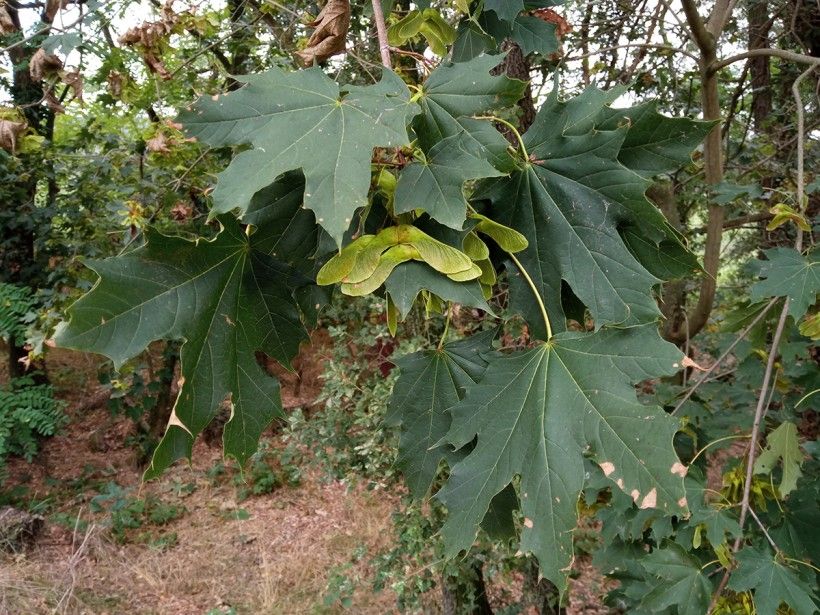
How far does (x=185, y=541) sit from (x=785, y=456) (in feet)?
14.7

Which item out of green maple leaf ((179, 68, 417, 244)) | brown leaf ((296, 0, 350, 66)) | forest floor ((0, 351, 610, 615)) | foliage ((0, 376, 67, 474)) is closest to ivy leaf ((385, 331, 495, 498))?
green maple leaf ((179, 68, 417, 244))

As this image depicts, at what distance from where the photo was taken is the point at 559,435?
98 cm

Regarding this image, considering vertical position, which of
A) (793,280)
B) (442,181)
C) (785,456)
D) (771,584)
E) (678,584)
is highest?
(442,181)

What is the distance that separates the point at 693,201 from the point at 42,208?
15.5 feet

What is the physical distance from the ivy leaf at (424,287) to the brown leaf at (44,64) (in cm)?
192

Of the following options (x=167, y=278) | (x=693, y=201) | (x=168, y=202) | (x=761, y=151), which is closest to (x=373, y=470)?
(x=168, y=202)

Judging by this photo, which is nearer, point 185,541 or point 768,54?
point 768,54

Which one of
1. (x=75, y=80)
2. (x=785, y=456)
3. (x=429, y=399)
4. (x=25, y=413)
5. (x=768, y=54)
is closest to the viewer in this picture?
(x=429, y=399)

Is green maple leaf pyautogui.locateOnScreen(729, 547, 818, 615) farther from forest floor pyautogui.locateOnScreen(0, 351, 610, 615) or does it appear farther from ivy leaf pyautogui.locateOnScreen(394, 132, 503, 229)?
forest floor pyautogui.locateOnScreen(0, 351, 610, 615)

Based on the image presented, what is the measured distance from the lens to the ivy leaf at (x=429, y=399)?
1.07m

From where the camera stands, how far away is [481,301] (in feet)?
2.83

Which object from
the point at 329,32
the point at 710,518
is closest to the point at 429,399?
the point at 329,32

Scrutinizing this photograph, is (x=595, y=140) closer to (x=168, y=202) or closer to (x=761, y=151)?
(x=168, y=202)

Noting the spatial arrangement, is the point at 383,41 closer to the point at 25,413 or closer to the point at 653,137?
the point at 653,137
